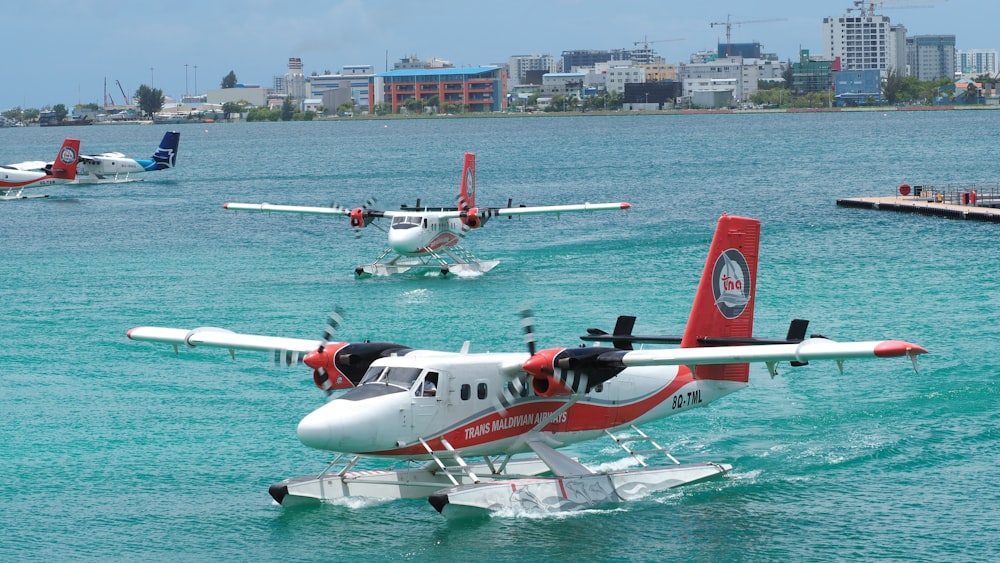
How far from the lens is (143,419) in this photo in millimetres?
30375

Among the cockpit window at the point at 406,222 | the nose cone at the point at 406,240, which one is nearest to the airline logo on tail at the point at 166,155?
the cockpit window at the point at 406,222

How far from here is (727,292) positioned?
25.0m

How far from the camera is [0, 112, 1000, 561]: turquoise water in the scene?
71.7 feet

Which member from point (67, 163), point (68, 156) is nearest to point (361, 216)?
point (68, 156)

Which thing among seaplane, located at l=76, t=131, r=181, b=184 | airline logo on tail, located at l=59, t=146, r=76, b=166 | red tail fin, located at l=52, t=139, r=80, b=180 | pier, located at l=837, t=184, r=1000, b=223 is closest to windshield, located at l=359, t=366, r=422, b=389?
pier, located at l=837, t=184, r=1000, b=223

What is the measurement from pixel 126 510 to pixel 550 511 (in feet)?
26.1

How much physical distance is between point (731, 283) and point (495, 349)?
13011 mm

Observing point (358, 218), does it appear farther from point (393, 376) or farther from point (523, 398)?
point (393, 376)

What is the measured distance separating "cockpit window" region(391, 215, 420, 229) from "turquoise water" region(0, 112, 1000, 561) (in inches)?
94.9

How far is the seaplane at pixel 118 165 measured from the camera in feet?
395

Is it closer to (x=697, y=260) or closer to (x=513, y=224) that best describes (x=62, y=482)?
(x=697, y=260)

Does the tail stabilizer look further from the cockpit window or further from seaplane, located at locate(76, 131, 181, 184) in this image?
the cockpit window

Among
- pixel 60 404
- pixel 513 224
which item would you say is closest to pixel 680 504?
pixel 60 404

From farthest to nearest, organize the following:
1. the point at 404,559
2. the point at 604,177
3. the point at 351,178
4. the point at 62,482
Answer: the point at 351,178, the point at 604,177, the point at 62,482, the point at 404,559
